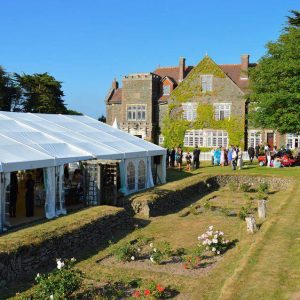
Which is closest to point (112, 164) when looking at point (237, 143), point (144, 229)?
point (144, 229)

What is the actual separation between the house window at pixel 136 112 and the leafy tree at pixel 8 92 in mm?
14370

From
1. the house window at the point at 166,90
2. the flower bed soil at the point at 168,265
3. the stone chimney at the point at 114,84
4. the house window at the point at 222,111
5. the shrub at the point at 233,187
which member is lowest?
the flower bed soil at the point at 168,265

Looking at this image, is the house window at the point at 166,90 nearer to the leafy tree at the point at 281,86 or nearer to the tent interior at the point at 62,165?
the leafy tree at the point at 281,86

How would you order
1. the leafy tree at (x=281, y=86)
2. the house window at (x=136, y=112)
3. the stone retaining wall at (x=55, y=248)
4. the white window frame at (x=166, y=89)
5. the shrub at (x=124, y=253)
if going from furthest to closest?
the white window frame at (x=166, y=89) < the house window at (x=136, y=112) < the leafy tree at (x=281, y=86) < the shrub at (x=124, y=253) < the stone retaining wall at (x=55, y=248)

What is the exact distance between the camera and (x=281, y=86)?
3097 centimetres

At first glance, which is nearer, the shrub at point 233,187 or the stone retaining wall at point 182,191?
the stone retaining wall at point 182,191

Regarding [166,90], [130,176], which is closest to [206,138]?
[166,90]

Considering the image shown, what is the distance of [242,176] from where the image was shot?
2720 centimetres

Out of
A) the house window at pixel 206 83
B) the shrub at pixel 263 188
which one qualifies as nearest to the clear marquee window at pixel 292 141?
the house window at pixel 206 83

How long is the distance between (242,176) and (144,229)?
506 inches

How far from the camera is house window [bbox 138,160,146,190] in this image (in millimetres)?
21859

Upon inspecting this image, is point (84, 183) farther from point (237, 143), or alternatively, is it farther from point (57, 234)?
point (237, 143)

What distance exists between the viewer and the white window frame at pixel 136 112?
4550cm

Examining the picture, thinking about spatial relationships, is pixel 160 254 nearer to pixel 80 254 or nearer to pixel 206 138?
pixel 80 254
